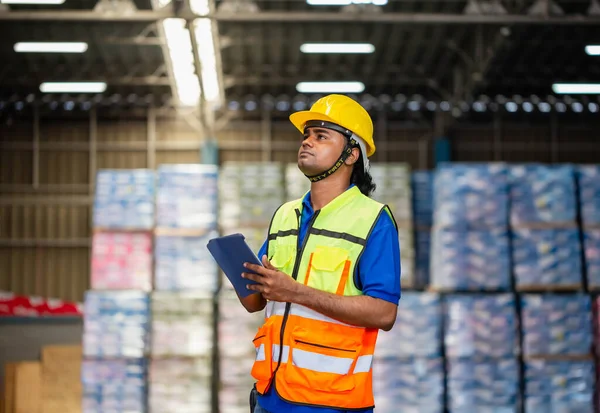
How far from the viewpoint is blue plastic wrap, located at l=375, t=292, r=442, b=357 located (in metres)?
8.61

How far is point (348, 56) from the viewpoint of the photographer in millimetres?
17016

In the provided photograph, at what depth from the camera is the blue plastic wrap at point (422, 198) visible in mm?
9680

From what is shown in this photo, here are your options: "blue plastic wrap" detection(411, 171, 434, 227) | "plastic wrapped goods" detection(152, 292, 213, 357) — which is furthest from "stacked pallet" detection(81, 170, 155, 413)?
"blue plastic wrap" detection(411, 171, 434, 227)

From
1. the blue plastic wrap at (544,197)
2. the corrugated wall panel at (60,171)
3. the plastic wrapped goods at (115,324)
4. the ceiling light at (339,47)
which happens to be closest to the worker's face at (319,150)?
the blue plastic wrap at (544,197)

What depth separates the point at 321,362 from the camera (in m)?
2.76

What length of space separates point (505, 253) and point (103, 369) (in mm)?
4305

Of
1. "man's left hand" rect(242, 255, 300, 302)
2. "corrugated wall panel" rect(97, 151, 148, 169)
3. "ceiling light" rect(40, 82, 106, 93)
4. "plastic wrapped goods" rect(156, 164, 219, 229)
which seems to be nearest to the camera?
"man's left hand" rect(242, 255, 300, 302)

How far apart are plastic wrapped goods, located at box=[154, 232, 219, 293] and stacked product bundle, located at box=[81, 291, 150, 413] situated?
332mm

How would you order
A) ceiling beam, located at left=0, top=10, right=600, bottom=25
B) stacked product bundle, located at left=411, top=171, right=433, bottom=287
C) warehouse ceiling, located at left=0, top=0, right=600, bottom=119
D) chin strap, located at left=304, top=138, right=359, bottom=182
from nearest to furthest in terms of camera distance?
chin strap, located at left=304, top=138, right=359, bottom=182 → stacked product bundle, located at left=411, top=171, right=433, bottom=287 → ceiling beam, located at left=0, top=10, right=600, bottom=25 → warehouse ceiling, located at left=0, top=0, right=600, bottom=119

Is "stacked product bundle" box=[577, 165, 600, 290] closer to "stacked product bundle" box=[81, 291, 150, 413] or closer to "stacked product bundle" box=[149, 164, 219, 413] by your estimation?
"stacked product bundle" box=[149, 164, 219, 413]

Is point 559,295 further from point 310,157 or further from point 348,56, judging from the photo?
point 348,56

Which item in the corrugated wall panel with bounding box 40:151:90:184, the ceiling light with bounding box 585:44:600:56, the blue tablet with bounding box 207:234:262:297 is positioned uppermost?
the ceiling light with bounding box 585:44:600:56

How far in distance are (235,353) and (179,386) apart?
0.67 meters

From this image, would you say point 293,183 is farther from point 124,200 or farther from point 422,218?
point 124,200
